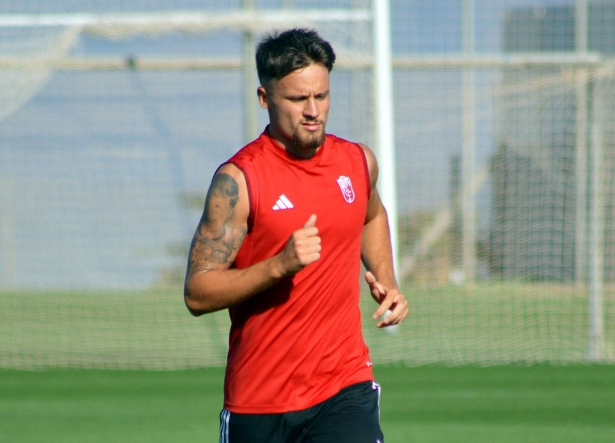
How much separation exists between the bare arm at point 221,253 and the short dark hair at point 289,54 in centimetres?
40

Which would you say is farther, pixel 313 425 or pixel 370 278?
pixel 370 278

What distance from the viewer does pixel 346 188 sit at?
3.57 meters

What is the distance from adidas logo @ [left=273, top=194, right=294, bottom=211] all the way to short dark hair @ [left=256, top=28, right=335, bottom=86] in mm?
456

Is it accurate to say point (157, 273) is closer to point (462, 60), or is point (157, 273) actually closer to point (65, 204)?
point (65, 204)

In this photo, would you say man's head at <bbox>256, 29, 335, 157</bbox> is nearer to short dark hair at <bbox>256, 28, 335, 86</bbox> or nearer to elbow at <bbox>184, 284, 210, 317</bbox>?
short dark hair at <bbox>256, 28, 335, 86</bbox>

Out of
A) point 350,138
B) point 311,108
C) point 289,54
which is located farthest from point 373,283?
point 350,138

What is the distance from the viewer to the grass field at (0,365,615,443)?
22.1 ft

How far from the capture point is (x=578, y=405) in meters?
7.58

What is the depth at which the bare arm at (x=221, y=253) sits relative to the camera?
324 centimetres

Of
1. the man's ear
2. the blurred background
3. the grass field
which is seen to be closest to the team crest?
the man's ear

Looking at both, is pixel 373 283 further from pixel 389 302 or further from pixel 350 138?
pixel 350 138

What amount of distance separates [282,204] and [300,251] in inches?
15.1

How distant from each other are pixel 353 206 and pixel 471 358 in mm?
6874

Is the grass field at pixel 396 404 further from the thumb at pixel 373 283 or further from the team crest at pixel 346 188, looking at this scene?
the team crest at pixel 346 188
